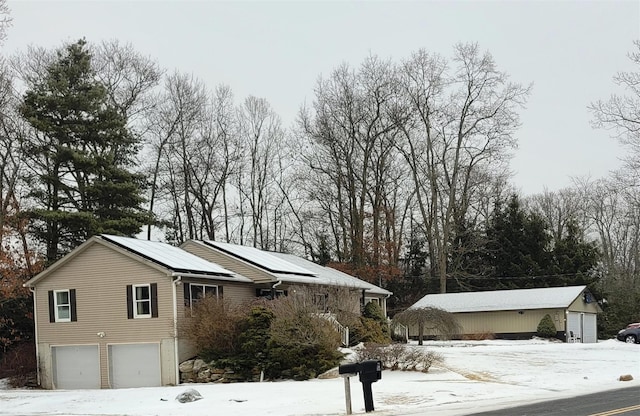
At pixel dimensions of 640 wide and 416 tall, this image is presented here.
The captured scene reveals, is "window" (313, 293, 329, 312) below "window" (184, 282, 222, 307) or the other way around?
below

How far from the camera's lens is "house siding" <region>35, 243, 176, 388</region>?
32.9 meters

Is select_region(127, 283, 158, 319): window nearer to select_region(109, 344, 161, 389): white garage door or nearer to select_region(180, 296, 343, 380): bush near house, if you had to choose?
select_region(109, 344, 161, 389): white garage door

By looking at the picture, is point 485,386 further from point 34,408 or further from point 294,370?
point 34,408

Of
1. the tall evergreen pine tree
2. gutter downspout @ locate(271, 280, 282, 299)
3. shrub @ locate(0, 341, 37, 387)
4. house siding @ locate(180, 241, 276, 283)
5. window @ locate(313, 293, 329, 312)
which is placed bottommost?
shrub @ locate(0, 341, 37, 387)

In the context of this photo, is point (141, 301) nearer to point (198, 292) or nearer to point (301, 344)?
point (198, 292)

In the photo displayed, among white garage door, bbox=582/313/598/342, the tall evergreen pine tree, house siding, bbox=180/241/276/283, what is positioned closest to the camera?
house siding, bbox=180/241/276/283

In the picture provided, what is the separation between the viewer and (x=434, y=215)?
6275cm

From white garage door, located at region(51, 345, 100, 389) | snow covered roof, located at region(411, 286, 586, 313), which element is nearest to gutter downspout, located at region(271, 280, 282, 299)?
white garage door, located at region(51, 345, 100, 389)

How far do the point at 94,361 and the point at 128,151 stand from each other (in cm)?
1952

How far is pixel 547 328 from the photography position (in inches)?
2041

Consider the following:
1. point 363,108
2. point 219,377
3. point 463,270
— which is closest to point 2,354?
point 219,377

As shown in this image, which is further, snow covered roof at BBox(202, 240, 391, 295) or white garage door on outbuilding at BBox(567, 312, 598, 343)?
white garage door on outbuilding at BBox(567, 312, 598, 343)

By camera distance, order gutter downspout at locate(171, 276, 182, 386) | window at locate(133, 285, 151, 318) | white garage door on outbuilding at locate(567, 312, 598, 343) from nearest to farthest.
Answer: gutter downspout at locate(171, 276, 182, 386)
window at locate(133, 285, 151, 318)
white garage door on outbuilding at locate(567, 312, 598, 343)

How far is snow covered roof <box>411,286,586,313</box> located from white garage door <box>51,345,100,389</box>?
2304cm
